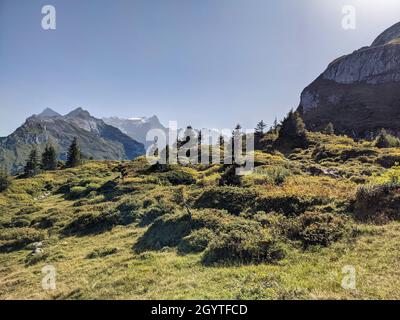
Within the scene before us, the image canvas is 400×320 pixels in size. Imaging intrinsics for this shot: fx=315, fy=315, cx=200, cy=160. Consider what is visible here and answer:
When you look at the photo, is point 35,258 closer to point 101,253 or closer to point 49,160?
point 101,253

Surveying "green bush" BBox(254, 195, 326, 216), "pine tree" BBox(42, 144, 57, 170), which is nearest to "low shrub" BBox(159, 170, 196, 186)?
"green bush" BBox(254, 195, 326, 216)

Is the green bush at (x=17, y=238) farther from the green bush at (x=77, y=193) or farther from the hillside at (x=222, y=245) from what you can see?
the green bush at (x=77, y=193)

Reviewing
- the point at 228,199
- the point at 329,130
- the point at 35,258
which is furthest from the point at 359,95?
the point at 35,258

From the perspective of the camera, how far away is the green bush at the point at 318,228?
14.3 meters

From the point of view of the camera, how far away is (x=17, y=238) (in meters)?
23.1

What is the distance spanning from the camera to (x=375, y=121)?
119250mm

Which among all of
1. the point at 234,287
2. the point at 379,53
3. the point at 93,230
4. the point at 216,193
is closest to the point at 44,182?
the point at 93,230

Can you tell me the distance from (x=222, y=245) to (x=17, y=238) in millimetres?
16765

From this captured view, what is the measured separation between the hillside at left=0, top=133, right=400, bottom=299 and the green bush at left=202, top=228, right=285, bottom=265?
→ 0.05 m

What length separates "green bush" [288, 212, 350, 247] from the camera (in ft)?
47.0

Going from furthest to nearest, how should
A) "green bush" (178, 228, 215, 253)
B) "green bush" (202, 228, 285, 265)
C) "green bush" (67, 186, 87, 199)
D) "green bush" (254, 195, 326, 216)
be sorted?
1. "green bush" (67, 186, 87, 199)
2. "green bush" (254, 195, 326, 216)
3. "green bush" (178, 228, 215, 253)
4. "green bush" (202, 228, 285, 265)

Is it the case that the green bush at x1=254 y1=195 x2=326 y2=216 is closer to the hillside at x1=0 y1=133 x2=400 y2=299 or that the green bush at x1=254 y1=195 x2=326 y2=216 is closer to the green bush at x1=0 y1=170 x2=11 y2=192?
the hillside at x1=0 y1=133 x2=400 y2=299
